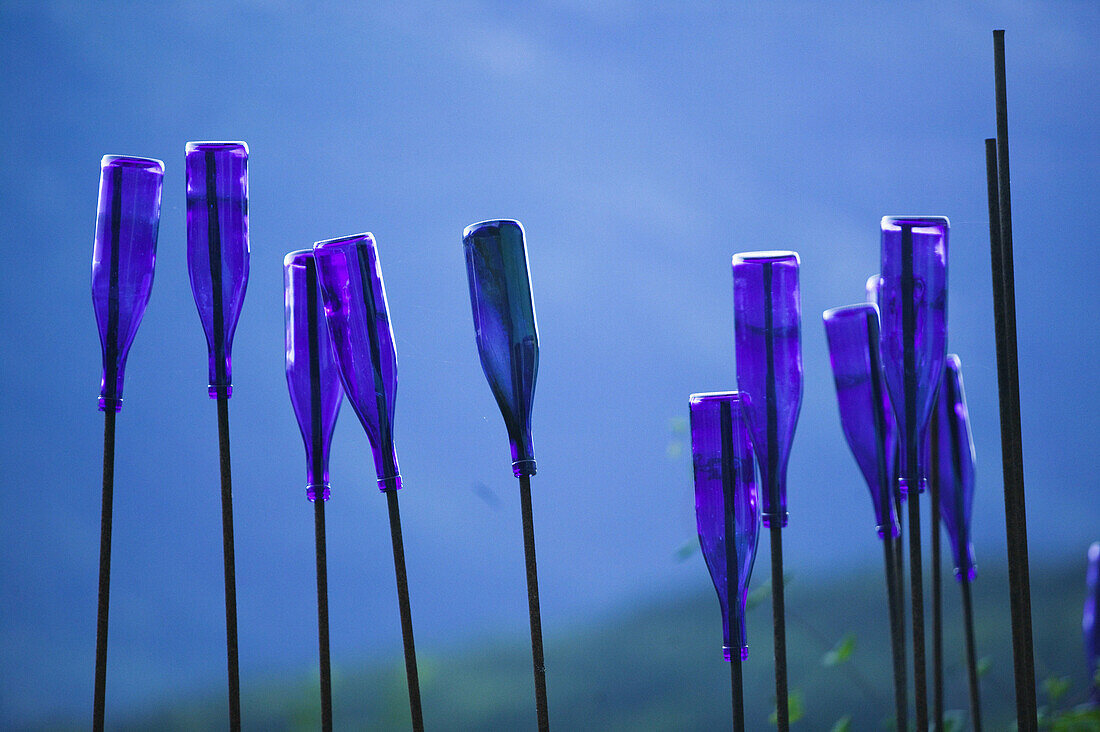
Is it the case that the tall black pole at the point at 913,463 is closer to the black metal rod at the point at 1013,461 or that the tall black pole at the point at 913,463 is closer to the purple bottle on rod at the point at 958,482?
the black metal rod at the point at 1013,461

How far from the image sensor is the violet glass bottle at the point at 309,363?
852mm

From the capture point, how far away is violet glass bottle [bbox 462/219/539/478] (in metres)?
0.80

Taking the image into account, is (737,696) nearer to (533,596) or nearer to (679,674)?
(533,596)

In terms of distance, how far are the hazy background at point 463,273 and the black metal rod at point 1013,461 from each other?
68 cm

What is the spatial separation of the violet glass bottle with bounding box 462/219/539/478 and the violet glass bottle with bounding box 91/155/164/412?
26cm

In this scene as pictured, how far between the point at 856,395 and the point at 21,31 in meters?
1.19

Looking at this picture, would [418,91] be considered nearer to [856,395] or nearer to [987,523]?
[856,395]

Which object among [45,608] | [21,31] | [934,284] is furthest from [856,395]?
[21,31]

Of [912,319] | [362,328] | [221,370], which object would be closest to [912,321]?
[912,319]

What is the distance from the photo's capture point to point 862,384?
934 mm

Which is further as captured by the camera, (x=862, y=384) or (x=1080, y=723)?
(x=1080, y=723)

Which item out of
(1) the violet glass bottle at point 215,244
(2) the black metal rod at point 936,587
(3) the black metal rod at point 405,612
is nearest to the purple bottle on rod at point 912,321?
(2) the black metal rod at point 936,587

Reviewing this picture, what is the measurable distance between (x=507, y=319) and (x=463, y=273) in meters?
0.70

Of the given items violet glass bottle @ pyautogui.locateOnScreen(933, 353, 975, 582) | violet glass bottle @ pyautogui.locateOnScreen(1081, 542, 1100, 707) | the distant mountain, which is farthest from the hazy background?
violet glass bottle @ pyautogui.locateOnScreen(933, 353, 975, 582)
